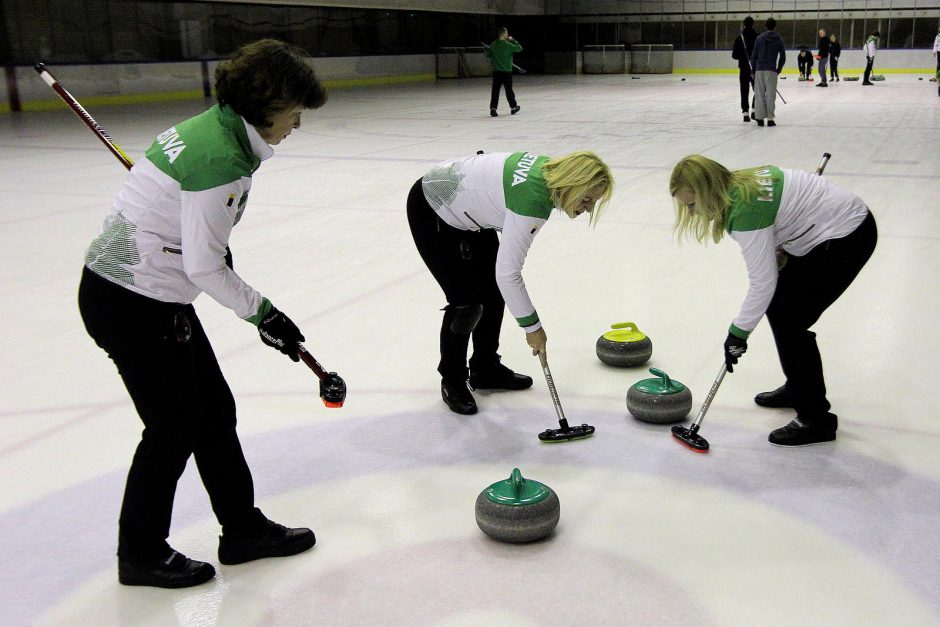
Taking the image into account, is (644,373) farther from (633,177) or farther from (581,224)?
(633,177)

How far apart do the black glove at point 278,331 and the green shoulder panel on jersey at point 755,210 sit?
5.14ft

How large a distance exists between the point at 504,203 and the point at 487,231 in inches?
18.0

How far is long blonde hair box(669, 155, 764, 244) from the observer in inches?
→ 119

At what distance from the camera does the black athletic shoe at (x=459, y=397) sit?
12.6ft

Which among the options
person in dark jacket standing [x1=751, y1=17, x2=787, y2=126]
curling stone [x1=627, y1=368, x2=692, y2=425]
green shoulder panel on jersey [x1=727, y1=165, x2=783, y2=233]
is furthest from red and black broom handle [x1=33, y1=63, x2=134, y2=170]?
person in dark jacket standing [x1=751, y1=17, x2=787, y2=126]

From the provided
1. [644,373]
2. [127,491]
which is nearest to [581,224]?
[644,373]

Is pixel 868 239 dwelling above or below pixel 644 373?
above

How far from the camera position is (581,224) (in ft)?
24.7

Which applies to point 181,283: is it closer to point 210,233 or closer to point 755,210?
point 210,233

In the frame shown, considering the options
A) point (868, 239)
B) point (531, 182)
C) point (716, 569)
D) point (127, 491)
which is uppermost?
point (531, 182)

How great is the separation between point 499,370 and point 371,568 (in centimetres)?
159

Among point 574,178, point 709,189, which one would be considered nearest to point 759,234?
point 709,189

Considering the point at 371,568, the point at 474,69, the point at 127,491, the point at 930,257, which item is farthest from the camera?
the point at 474,69

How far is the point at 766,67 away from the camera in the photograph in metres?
13.6
